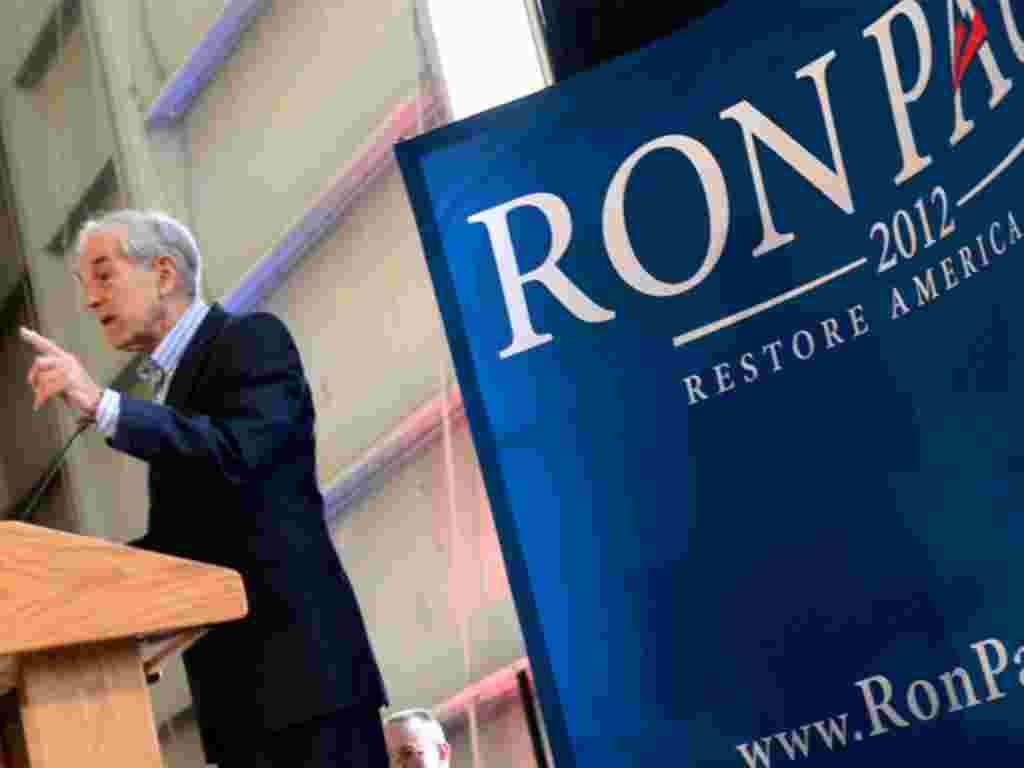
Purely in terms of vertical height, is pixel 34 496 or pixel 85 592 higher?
pixel 34 496

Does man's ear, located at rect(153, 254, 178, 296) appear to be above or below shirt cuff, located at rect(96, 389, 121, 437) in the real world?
above

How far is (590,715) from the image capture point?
1332 millimetres

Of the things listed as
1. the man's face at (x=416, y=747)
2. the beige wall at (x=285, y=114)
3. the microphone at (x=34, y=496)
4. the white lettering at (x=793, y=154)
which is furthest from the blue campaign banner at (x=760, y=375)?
the microphone at (x=34, y=496)

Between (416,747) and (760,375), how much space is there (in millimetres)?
1123

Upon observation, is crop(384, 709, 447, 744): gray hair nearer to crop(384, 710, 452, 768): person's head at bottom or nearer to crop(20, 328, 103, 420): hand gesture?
crop(384, 710, 452, 768): person's head at bottom

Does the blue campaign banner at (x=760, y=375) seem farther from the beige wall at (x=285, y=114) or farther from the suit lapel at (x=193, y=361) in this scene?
the beige wall at (x=285, y=114)

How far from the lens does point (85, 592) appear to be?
90cm

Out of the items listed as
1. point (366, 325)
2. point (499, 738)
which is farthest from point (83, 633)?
point (366, 325)

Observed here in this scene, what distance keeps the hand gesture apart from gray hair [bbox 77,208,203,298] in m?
0.34

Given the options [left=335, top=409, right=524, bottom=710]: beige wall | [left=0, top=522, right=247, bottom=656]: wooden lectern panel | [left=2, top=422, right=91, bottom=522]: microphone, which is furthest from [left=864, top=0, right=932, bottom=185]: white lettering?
[left=2, top=422, right=91, bottom=522]: microphone

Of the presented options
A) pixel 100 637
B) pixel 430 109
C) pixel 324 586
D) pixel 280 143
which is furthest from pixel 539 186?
pixel 280 143

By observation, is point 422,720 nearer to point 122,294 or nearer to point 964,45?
point 122,294

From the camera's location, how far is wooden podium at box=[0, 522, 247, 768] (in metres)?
0.88

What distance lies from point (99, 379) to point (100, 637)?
Result: 2.73m
